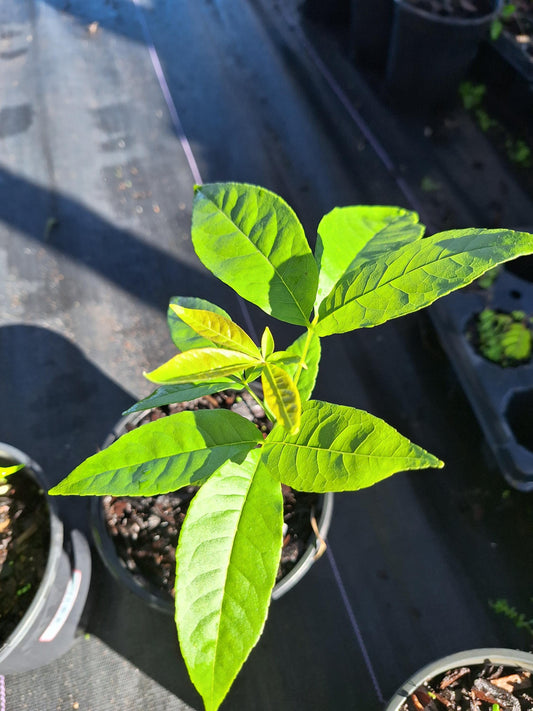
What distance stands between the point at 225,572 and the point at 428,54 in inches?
74.0

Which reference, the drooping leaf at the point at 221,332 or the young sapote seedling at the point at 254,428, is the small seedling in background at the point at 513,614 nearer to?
the young sapote seedling at the point at 254,428

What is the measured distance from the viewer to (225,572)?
0.53 meters

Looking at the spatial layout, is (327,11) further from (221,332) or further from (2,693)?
(2,693)

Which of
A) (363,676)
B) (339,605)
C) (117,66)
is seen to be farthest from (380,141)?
(363,676)

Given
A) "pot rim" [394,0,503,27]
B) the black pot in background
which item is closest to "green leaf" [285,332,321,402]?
"pot rim" [394,0,503,27]

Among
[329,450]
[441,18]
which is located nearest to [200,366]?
[329,450]

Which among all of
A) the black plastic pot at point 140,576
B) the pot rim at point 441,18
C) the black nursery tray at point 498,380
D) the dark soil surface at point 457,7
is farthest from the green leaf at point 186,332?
the dark soil surface at point 457,7

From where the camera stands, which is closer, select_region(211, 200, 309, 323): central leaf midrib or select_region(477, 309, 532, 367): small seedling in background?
select_region(211, 200, 309, 323): central leaf midrib

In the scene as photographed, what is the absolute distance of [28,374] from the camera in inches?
54.4

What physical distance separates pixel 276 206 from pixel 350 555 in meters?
0.86

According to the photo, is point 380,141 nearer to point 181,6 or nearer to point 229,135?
point 229,135

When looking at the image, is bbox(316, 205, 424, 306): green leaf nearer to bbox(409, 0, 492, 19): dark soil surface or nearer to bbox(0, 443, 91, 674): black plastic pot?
bbox(0, 443, 91, 674): black plastic pot

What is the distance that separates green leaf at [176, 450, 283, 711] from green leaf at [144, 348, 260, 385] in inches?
5.9

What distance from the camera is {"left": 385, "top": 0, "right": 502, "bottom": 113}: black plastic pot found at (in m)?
1.64
